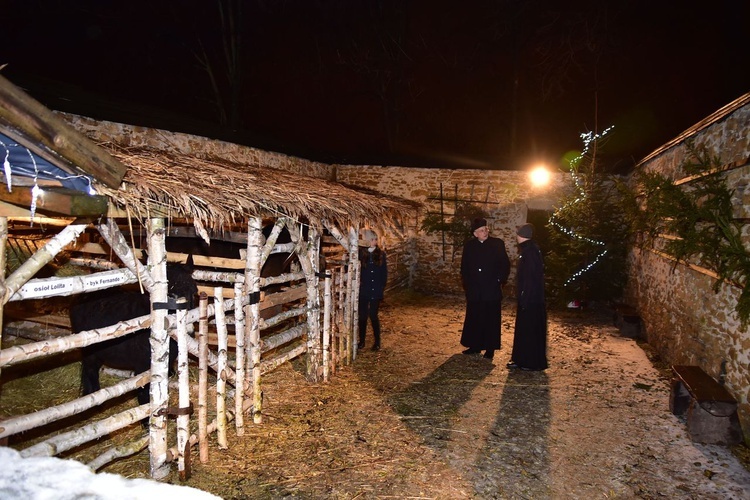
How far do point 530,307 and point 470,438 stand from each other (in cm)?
238

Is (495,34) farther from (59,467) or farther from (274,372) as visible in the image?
(59,467)

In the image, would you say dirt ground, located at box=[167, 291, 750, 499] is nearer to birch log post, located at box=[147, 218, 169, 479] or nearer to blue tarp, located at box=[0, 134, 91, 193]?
birch log post, located at box=[147, 218, 169, 479]

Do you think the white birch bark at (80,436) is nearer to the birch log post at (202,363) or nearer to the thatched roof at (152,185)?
the birch log post at (202,363)

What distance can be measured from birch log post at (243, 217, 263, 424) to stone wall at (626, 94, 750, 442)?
15.7 feet

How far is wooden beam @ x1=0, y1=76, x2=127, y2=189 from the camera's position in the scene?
7.11ft

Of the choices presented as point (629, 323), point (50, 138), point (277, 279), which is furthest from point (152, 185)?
point (629, 323)

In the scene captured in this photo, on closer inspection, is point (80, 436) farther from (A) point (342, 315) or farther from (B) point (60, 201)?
(A) point (342, 315)

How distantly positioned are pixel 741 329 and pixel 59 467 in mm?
5641

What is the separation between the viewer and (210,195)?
11.6 feet

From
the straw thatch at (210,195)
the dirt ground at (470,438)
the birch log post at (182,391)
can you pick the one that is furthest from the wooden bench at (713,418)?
the birch log post at (182,391)

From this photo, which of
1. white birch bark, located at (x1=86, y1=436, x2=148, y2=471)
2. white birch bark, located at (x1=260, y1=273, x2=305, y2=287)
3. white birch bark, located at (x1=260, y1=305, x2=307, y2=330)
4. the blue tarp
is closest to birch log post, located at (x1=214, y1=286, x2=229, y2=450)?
white birch bark, located at (x1=86, y1=436, x2=148, y2=471)

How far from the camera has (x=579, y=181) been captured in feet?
35.7

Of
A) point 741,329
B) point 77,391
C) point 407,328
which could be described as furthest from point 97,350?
point 741,329

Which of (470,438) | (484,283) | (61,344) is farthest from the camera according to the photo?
(484,283)
